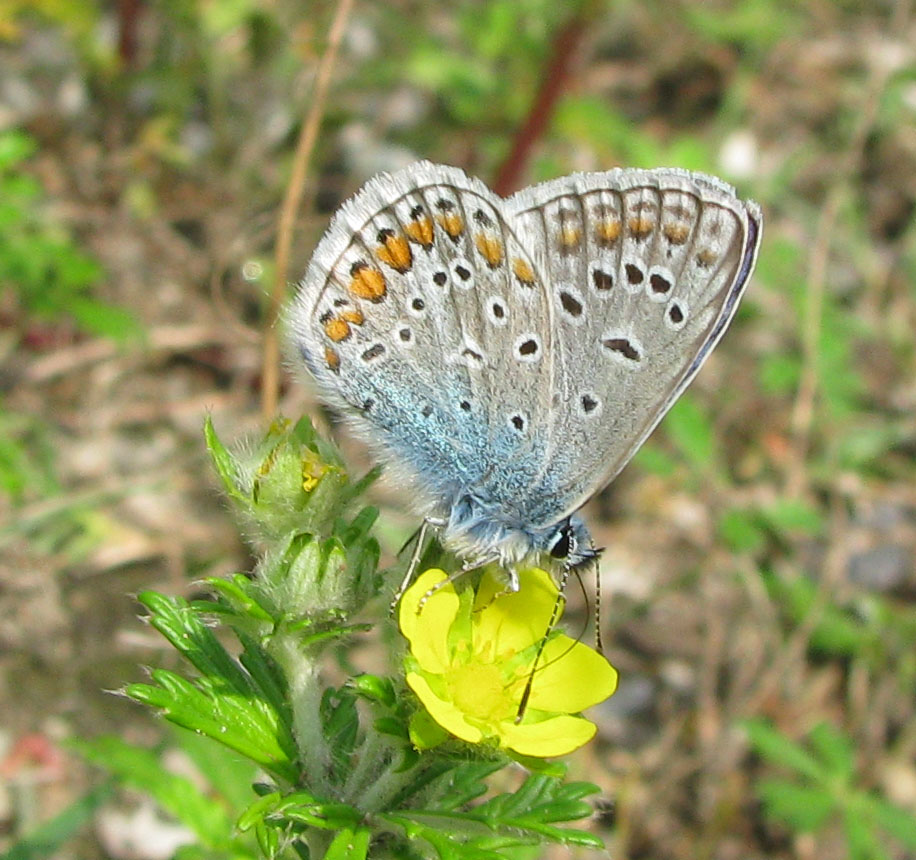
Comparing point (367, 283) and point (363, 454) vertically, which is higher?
point (363, 454)

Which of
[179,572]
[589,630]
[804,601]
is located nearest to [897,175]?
[804,601]

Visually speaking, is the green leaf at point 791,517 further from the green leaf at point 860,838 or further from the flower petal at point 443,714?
the flower petal at point 443,714

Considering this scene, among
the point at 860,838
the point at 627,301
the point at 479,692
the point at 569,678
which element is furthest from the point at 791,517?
the point at 479,692

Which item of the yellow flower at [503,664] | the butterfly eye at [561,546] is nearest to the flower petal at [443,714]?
the yellow flower at [503,664]

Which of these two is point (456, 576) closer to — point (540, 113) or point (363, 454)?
point (363, 454)

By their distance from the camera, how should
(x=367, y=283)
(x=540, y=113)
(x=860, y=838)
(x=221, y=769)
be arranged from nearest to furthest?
(x=367, y=283) < (x=221, y=769) < (x=860, y=838) < (x=540, y=113)

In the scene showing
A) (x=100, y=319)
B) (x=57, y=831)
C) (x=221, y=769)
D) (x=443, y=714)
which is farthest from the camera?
(x=100, y=319)

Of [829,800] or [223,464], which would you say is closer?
[223,464]

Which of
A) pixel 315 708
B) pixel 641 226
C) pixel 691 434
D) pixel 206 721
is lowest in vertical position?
pixel 206 721

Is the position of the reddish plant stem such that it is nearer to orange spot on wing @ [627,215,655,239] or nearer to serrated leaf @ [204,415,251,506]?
orange spot on wing @ [627,215,655,239]
